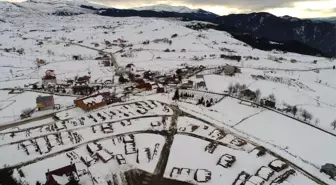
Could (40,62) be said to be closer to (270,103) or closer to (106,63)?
(106,63)

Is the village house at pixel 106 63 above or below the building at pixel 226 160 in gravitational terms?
above

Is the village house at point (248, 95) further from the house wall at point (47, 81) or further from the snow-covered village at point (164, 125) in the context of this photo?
the house wall at point (47, 81)

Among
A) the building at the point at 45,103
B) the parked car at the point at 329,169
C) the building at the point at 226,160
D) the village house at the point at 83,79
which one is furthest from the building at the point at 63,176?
the village house at the point at 83,79

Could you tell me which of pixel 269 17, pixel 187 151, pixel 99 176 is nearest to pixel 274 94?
pixel 187 151

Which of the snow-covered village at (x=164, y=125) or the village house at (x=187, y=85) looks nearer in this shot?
the snow-covered village at (x=164, y=125)

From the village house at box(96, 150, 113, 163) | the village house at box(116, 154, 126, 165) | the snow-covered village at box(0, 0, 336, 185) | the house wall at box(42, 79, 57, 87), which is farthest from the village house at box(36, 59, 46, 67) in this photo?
the village house at box(116, 154, 126, 165)

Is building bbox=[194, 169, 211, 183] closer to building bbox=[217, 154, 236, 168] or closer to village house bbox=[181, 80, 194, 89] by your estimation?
building bbox=[217, 154, 236, 168]

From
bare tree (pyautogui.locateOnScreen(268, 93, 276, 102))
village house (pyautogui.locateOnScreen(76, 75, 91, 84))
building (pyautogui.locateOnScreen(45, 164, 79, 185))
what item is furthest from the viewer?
village house (pyautogui.locateOnScreen(76, 75, 91, 84))
